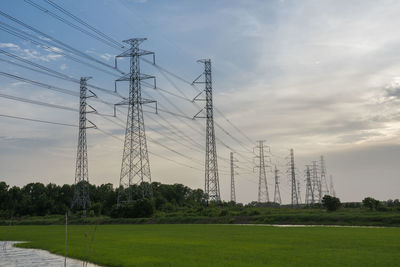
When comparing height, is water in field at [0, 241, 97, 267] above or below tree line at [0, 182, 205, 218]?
below

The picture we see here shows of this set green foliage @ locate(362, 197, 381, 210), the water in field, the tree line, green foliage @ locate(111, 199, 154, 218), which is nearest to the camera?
the water in field

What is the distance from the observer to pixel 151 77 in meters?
62.3

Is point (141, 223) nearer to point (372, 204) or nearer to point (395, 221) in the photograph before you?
point (395, 221)

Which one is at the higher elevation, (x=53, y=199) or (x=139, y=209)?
(x=53, y=199)

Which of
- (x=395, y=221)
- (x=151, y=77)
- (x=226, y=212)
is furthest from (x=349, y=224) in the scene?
(x=151, y=77)

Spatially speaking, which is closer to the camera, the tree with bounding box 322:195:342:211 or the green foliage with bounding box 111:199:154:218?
the green foliage with bounding box 111:199:154:218

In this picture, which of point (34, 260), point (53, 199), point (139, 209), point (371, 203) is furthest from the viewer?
point (53, 199)

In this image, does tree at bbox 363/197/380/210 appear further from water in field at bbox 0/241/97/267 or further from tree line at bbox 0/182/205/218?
water in field at bbox 0/241/97/267

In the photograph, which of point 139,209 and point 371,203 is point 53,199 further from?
point 371,203

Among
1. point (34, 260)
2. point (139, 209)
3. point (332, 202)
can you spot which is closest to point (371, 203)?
point (332, 202)

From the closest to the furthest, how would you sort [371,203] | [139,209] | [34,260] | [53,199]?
[34,260] < [139,209] < [371,203] < [53,199]

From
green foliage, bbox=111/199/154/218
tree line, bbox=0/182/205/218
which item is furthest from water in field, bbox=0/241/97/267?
tree line, bbox=0/182/205/218

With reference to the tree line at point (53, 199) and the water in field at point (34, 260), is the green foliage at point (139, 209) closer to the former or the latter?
the tree line at point (53, 199)

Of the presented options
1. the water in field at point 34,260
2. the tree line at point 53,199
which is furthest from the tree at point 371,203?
the water in field at point 34,260
